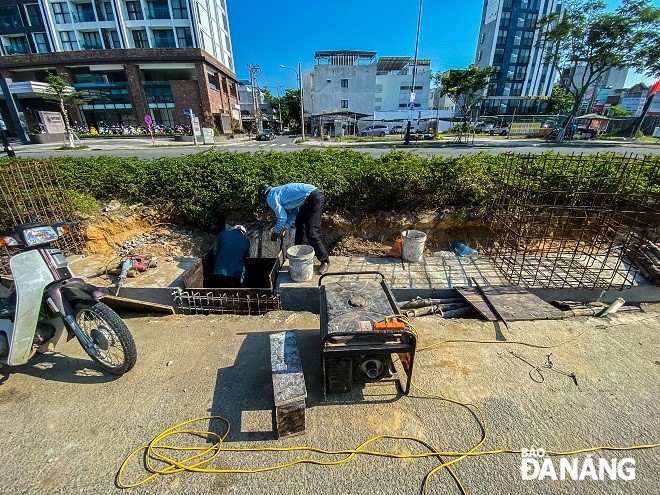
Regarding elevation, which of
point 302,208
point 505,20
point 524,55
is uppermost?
point 505,20

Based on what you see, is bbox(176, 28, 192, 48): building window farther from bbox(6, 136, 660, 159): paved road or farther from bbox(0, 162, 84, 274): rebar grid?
bbox(0, 162, 84, 274): rebar grid

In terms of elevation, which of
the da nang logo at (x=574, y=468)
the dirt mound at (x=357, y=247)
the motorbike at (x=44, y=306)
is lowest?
the da nang logo at (x=574, y=468)

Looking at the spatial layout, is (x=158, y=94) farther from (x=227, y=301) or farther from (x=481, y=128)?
(x=481, y=128)

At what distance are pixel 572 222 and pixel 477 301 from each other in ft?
10.1

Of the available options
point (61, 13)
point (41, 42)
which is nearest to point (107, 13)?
point (61, 13)

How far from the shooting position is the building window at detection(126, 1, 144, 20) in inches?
1239

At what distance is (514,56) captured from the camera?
2172 inches

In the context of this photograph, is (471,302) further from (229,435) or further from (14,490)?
(14,490)

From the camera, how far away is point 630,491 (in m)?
2.05

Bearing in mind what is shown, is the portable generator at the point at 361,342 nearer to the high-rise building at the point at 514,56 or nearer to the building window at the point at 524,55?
the high-rise building at the point at 514,56

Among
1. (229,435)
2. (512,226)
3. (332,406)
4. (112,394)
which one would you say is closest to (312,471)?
(332,406)

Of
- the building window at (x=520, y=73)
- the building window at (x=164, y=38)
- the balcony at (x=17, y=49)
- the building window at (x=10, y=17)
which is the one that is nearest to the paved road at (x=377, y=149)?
the building window at (x=164, y=38)

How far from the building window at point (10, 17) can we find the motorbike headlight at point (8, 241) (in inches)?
1871

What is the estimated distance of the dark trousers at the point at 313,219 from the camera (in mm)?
4930
